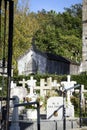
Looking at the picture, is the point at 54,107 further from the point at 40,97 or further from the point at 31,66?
the point at 31,66

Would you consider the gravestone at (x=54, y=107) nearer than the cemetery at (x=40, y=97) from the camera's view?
No

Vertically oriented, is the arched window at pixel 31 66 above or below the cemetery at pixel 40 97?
above

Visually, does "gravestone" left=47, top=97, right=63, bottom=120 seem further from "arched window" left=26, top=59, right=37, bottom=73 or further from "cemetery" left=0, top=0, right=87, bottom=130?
"arched window" left=26, top=59, right=37, bottom=73

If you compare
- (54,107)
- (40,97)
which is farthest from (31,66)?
(54,107)

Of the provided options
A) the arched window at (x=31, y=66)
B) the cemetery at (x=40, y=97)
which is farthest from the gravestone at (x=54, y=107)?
the arched window at (x=31, y=66)

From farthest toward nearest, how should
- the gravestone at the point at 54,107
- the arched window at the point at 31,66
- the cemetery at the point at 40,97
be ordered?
the arched window at the point at 31,66 < the gravestone at the point at 54,107 < the cemetery at the point at 40,97

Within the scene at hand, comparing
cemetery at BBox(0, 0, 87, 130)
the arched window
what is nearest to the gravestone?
cemetery at BBox(0, 0, 87, 130)

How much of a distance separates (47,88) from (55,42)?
5184 centimetres

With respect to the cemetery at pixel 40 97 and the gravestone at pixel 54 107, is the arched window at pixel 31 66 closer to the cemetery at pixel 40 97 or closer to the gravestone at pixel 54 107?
the cemetery at pixel 40 97

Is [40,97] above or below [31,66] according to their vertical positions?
below

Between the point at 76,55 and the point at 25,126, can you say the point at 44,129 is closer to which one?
the point at 25,126

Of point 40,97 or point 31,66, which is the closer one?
point 40,97

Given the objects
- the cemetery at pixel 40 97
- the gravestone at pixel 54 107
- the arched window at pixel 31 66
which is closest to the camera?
the cemetery at pixel 40 97

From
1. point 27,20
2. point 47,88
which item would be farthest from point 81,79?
point 27,20
